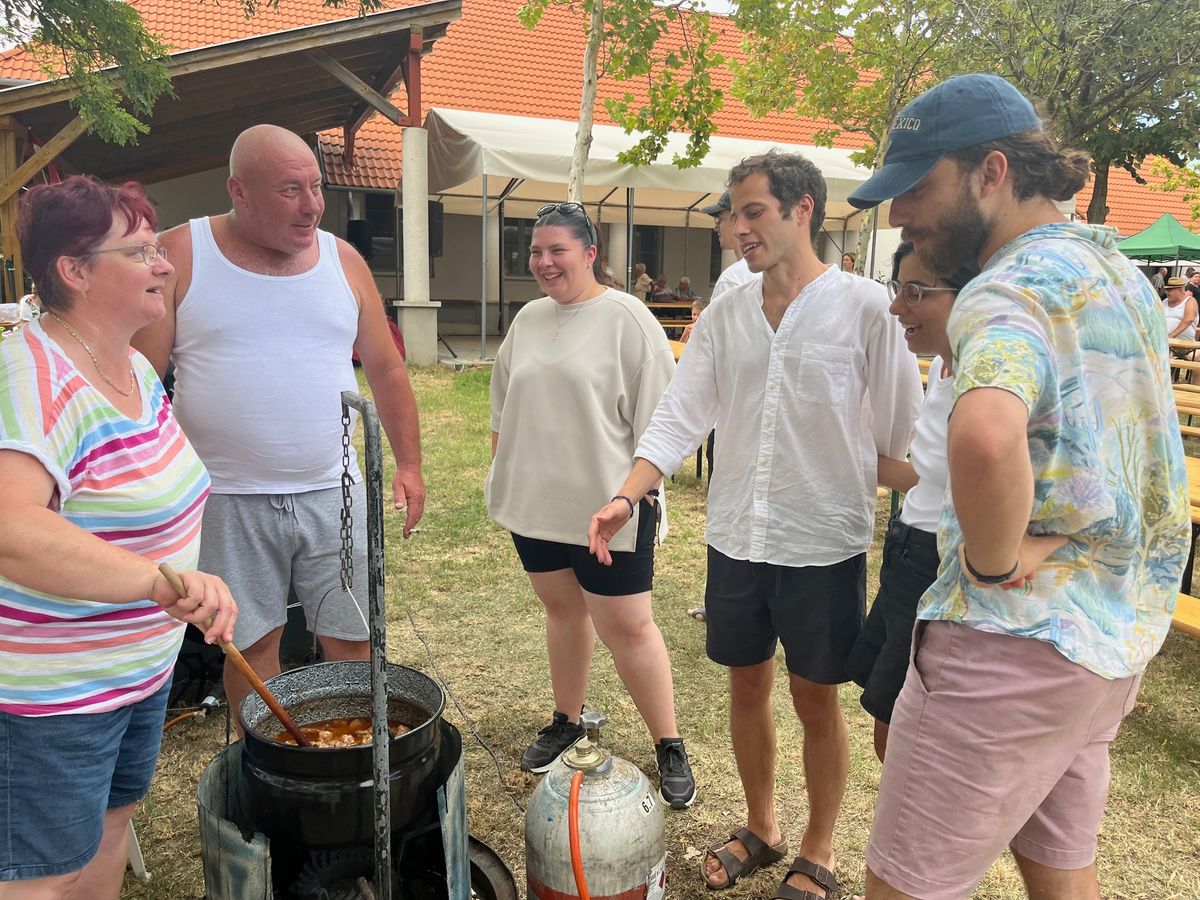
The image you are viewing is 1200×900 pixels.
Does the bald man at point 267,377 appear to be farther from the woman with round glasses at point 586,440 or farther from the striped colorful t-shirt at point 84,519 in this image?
the woman with round glasses at point 586,440

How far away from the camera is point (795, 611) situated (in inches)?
88.7

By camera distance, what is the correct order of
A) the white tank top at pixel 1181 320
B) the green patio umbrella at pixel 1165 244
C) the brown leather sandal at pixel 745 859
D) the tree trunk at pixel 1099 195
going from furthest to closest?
the green patio umbrella at pixel 1165 244
the white tank top at pixel 1181 320
the tree trunk at pixel 1099 195
the brown leather sandal at pixel 745 859

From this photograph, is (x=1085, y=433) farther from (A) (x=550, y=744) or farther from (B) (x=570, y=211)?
(A) (x=550, y=744)

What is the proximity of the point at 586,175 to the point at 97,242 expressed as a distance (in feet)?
33.8

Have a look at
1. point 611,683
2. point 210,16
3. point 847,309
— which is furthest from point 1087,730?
point 210,16

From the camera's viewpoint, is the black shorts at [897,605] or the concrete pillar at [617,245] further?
the concrete pillar at [617,245]

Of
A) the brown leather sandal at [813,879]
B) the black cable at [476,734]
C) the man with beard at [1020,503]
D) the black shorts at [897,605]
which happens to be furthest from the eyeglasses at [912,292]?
the black cable at [476,734]

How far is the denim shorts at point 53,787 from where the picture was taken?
150cm

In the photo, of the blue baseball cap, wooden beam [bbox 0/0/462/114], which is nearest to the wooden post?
wooden beam [bbox 0/0/462/114]

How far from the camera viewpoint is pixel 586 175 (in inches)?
447

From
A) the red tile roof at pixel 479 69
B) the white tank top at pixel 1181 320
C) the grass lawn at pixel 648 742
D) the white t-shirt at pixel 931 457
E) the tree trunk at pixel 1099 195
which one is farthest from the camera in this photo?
the red tile roof at pixel 479 69

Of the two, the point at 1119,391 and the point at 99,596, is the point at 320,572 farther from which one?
the point at 1119,391

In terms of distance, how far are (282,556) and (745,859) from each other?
1.63 m

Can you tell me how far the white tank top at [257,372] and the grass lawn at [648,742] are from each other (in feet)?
4.27
